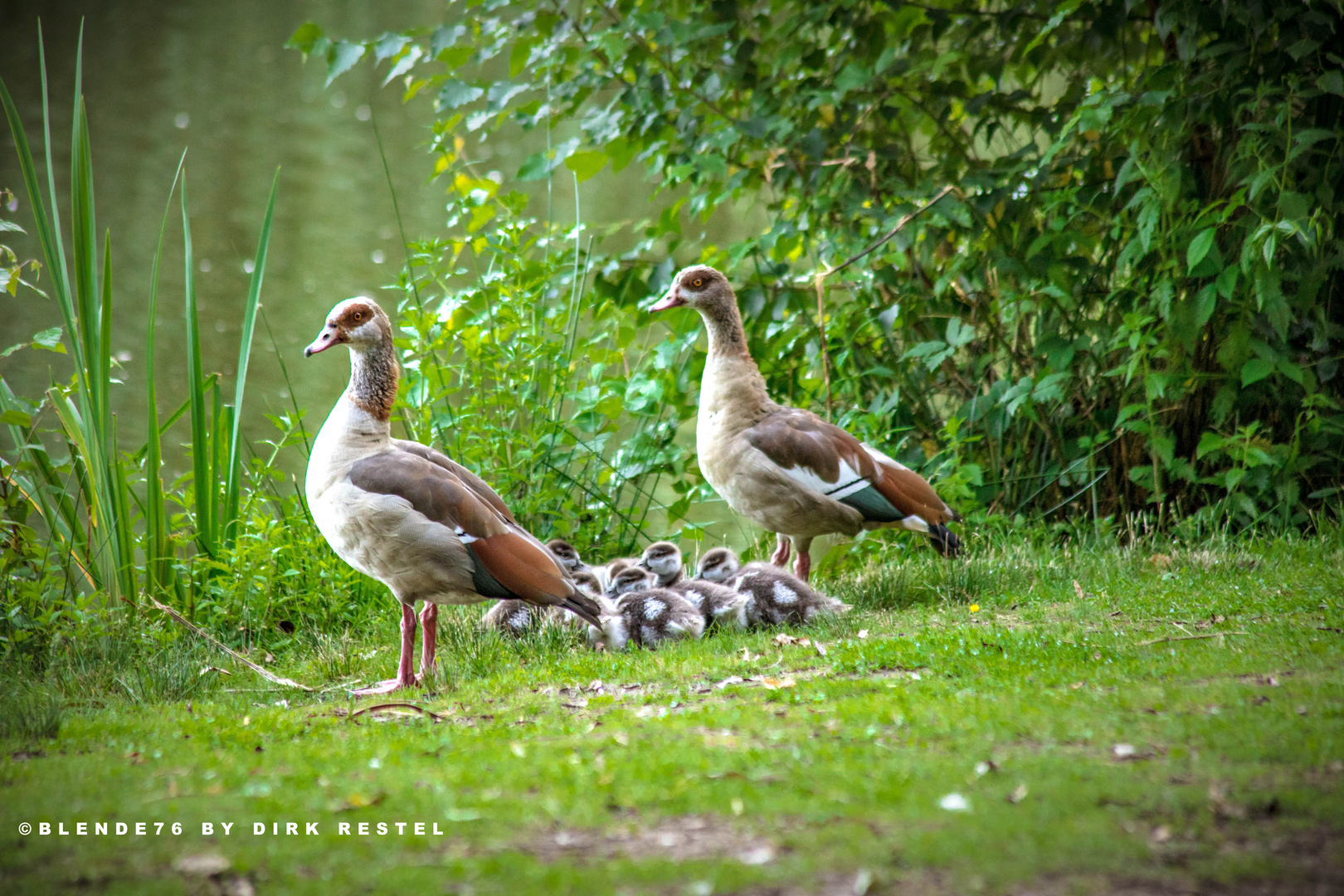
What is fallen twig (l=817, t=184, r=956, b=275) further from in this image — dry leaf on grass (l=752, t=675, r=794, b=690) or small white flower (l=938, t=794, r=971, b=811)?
small white flower (l=938, t=794, r=971, b=811)

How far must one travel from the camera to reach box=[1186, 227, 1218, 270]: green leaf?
6.59m

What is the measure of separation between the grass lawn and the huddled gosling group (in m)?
0.49

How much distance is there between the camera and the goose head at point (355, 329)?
5.34 meters

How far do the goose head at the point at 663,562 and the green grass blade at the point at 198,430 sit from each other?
256 centimetres

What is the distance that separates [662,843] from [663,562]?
3903 millimetres

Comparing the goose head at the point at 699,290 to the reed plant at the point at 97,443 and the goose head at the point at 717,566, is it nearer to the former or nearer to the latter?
the goose head at the point at 717,566

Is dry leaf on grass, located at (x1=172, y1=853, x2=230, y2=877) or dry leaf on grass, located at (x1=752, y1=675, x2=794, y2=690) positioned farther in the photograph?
dry leaf on grass, located at (x1=752, y1=675, x2=794, y2=690)

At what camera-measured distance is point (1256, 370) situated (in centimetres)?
693

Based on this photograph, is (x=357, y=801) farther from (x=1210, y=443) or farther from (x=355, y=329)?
(x=1210, y=443)

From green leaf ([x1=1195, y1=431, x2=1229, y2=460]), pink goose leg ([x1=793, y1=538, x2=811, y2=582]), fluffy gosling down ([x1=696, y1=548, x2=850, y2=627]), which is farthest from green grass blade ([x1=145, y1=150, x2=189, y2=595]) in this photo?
green leaf ([x1=1195, y1=431, x2=1229, y2=460])

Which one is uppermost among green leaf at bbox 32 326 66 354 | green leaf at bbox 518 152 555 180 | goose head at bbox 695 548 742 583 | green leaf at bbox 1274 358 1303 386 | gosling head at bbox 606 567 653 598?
green leaf at bbox 518 152 555 180

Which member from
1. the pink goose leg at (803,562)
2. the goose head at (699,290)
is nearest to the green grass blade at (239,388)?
the goose head at (699,290)

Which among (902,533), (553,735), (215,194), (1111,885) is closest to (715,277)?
(902,533)

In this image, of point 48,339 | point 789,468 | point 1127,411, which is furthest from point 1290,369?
point 48,339
